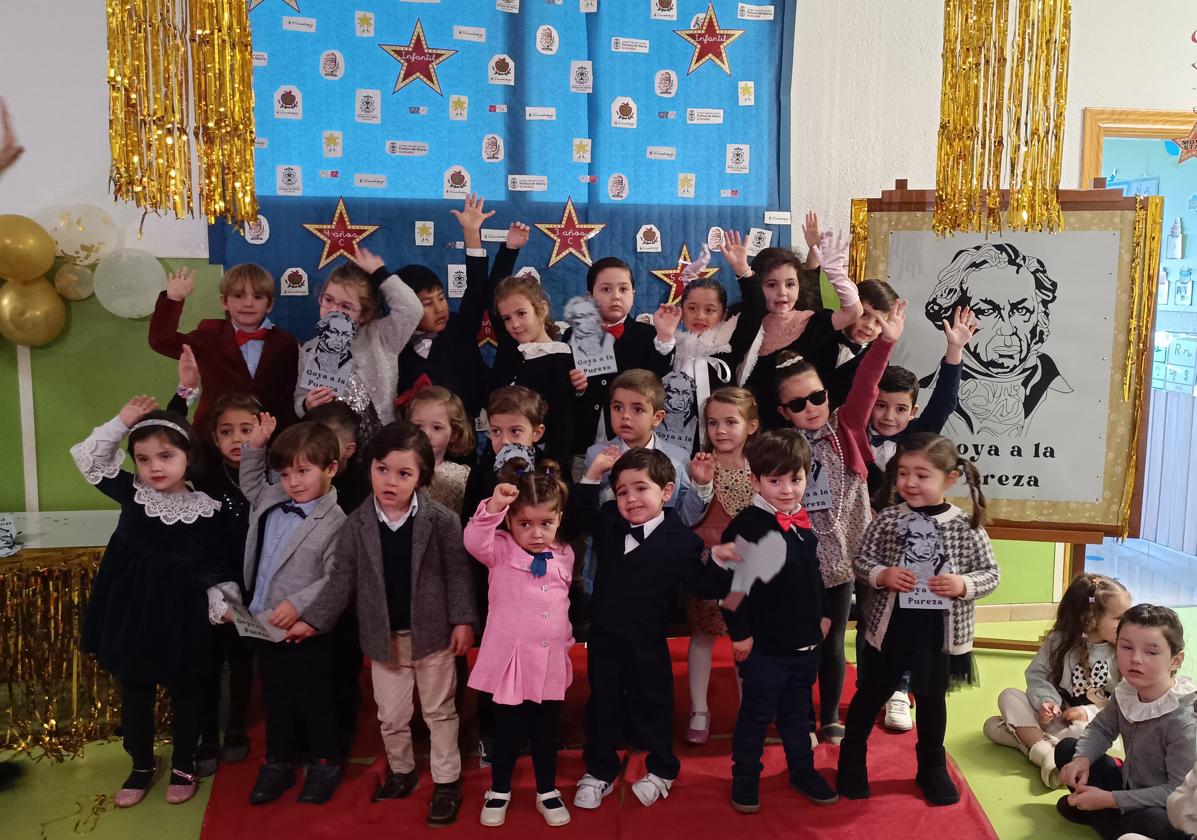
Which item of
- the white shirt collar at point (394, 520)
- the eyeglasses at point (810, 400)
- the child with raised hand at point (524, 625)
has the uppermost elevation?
the eyeglasses at point (810, 400)

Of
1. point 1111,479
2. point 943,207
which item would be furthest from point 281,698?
point 1111,479

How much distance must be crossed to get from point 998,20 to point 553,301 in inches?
79.8

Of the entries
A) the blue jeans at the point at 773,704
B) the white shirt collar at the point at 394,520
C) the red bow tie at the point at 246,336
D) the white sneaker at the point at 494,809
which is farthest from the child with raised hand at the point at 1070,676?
the red bow tie at the point at 246,336

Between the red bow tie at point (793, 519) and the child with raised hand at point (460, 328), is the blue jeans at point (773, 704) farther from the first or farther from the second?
the child with raised hand at point (460, 328)

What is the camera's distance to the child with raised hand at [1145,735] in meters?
2.61

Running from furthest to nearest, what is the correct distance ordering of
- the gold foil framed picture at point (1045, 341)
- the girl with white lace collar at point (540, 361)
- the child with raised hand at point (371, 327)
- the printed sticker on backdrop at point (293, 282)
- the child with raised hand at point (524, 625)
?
1. the printed sticker on backdrop at point (293, 282)
2. the gold foil framed picture at point (1045, 341)
3. the child with raised hand at point (371, 327)
4. the girl with white lace collar at point (540, 361)
5. the child with raised hand at point (524, 625)

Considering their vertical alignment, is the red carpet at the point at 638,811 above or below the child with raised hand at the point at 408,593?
below

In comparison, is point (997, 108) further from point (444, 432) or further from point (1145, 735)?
point (444, 432)

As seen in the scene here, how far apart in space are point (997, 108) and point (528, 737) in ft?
8.89

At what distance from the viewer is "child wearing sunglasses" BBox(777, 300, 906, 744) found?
315 cm

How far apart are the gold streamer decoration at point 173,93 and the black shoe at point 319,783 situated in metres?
1.78

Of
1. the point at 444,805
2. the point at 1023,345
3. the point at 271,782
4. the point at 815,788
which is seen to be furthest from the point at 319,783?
the point at 1023,345

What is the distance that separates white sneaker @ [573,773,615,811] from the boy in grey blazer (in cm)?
75

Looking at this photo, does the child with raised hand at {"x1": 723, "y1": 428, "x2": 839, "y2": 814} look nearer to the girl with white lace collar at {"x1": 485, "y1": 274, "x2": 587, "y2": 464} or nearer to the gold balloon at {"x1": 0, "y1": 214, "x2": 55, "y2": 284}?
the girl with white lace collar at {"x1": 485, "y1": 274, "x2": 587, "y2": 464}
